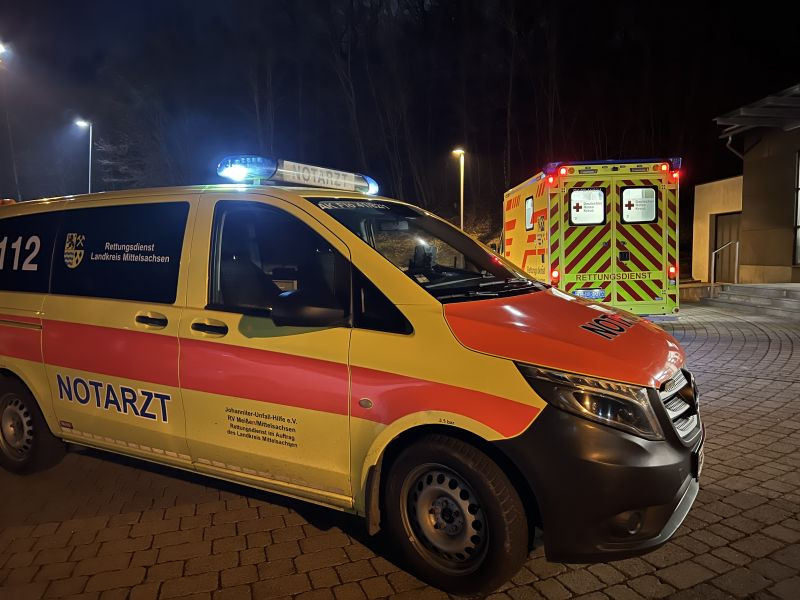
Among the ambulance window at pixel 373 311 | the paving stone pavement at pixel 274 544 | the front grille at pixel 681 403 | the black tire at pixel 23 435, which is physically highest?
the ambulance window at pixel 373 311

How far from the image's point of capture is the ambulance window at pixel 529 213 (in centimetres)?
1059

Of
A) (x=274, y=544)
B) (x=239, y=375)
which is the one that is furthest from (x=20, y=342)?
(x=274, y=544)

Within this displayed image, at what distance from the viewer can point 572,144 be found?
32.2 metres

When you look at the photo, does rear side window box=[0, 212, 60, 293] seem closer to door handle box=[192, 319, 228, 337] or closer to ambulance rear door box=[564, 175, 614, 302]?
door handle box=[192, 319, 228, 337]

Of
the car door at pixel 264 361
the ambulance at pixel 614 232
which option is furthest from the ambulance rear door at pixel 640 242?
the car door at pixel 264 361

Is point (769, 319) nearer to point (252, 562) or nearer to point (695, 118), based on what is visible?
point (252, 562)

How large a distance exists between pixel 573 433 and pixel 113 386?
281 cm

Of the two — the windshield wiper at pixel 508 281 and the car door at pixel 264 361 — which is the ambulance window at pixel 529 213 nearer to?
the windshield wiper at pixel 508 281

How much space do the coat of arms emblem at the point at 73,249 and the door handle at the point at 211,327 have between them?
125 cm

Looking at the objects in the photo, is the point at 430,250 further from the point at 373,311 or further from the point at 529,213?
the point at 529,213

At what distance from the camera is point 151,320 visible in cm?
355

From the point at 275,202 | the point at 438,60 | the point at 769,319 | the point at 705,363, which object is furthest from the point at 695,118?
the point at 275,202

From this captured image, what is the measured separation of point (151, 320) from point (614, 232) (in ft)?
25.5

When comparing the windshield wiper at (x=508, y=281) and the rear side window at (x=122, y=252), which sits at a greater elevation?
the rear side window at (x=122, y=252)
